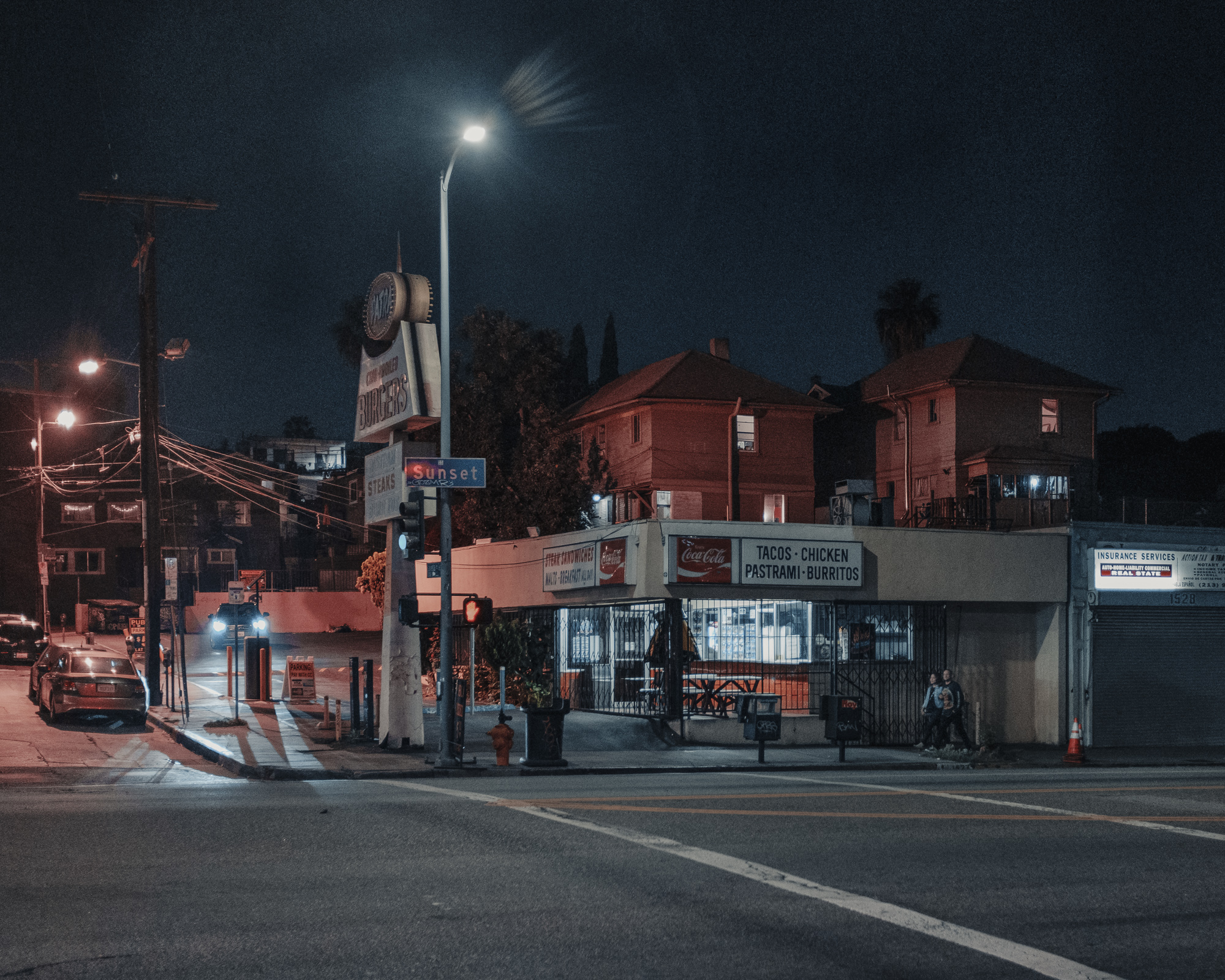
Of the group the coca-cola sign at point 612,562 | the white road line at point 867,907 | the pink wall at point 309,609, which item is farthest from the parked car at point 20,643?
the white road line at point 867,907

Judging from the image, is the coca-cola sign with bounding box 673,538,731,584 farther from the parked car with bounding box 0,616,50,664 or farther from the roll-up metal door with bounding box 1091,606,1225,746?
the parked car with bounding box 0,616,50,664

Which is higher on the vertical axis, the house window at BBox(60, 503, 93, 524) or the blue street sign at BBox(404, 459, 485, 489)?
the house window at BBox(60, 503, 93, 524)

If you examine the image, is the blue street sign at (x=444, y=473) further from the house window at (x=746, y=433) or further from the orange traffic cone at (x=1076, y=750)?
the house window at (x=746, y=433)

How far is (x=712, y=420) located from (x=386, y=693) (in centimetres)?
2283

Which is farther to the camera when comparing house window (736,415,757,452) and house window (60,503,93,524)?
house window (60,503,93,524)

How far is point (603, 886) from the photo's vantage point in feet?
29.3

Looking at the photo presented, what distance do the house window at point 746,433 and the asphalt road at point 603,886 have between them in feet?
93.9

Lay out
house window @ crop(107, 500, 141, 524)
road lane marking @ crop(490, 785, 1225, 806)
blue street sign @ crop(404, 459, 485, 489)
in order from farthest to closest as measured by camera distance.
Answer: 1. house window @ crop(107, 500, 141, 524)
2. blue street sign @ crop(404, 459, 485, 489)
3. road lane marking @ crop(490, 785, 1225, 806)

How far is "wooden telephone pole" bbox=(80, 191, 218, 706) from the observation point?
93.5 ft

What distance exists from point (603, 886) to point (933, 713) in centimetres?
1661

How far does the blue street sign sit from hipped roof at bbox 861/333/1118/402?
26380 millimetres

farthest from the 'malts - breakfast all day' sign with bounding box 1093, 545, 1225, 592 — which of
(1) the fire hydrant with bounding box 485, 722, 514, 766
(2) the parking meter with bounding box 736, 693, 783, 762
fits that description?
(1) the fire hydrant with bounding box 485, 722, 514, 766

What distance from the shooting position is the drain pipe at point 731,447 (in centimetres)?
4192

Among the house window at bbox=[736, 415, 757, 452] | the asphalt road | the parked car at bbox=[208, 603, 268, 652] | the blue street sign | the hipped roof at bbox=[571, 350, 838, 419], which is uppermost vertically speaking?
the hipped roof at bbox=[571, 350, 838, 419]
